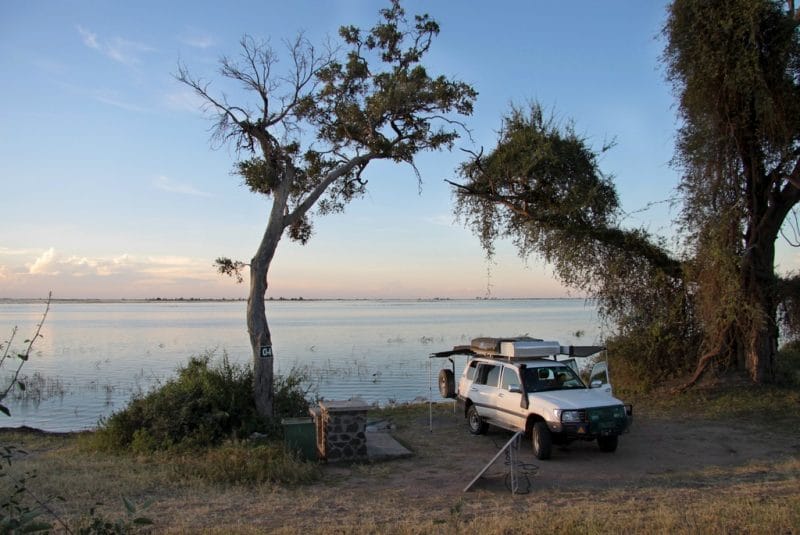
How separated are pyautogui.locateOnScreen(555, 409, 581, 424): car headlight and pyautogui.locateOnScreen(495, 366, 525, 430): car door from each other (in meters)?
1.03

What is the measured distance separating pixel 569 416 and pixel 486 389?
2.64 metres

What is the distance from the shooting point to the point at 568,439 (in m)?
10.8

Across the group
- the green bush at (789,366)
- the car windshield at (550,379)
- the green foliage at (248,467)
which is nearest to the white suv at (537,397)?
the car windshield at (550,379)

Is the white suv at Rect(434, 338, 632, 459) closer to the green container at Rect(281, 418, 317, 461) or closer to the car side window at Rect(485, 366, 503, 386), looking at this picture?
the car side window at Rect(485, 366, 503, 386)

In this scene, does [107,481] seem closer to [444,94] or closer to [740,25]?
[444,94]

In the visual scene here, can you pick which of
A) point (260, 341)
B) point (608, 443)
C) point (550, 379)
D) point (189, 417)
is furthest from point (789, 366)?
point (189, 417)

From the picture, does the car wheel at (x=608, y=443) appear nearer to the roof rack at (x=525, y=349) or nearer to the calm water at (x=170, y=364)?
the roof rack at (x=525, y=349)

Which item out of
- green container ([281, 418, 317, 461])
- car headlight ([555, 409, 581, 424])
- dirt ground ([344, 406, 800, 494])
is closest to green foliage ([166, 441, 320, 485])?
green container ([281, 418, 317, 461])

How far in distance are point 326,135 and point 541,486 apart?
30.6 feet

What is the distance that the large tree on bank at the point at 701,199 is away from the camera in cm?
1523

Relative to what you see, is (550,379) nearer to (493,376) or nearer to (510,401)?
(510,401)

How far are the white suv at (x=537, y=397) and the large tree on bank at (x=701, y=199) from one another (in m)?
5.01

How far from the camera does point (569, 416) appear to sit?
35.1ft

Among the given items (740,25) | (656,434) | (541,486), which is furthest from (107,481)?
(740,25)
